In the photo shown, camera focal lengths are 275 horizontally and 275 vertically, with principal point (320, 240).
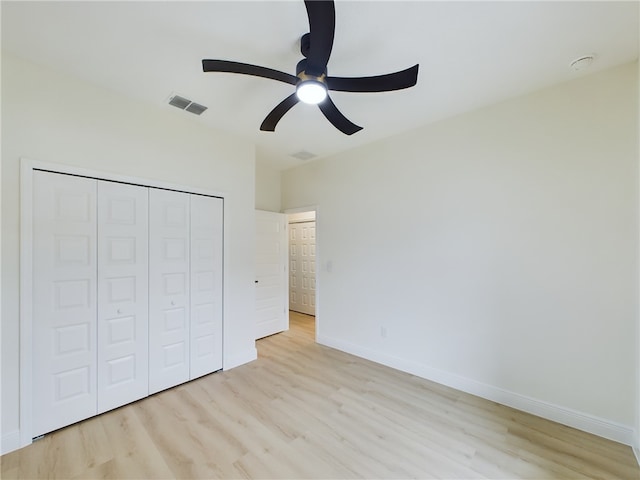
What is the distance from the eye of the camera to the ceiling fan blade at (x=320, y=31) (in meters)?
1.24

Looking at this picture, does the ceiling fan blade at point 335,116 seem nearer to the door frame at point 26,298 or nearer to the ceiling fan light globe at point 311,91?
the ceiling fan light globe at point 311,91

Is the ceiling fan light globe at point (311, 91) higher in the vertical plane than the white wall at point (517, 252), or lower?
higher

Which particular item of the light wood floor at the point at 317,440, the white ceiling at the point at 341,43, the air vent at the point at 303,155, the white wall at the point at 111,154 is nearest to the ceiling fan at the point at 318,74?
the white ceiling at the point at 341,43

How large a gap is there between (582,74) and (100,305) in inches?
170

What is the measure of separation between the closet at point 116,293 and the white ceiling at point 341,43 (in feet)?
3.08

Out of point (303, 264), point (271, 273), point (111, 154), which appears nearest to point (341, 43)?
point (111, 154)

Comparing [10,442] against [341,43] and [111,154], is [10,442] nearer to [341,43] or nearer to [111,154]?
[111,154]

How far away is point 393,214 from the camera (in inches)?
130

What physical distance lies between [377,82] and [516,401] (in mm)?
2872

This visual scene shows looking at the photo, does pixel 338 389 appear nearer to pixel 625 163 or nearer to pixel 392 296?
pixel 392 296

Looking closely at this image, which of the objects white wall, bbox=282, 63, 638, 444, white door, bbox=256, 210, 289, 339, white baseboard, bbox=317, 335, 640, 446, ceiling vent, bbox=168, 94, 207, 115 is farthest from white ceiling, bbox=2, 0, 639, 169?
white baseboard, bbox=317, 335, 640, 446

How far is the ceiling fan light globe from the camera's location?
5.58 ft

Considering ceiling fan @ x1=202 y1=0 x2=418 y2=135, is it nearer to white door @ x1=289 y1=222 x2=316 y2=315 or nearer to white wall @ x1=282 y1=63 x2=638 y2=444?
white wall @ x1=282 y1=63 x2=638 y2=444

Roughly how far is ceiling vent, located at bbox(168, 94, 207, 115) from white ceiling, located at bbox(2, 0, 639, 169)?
0.07m
